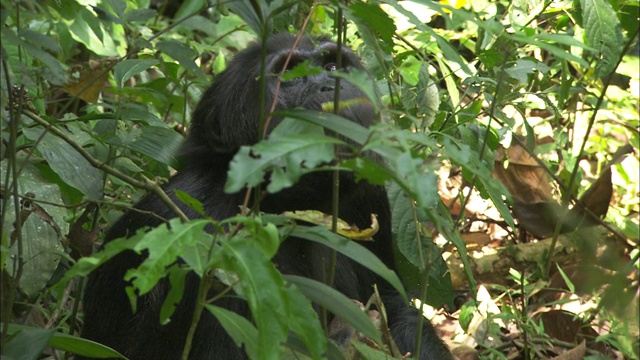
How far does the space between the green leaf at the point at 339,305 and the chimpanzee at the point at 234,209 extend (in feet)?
3.76

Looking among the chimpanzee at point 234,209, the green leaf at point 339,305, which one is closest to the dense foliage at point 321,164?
the green leaf at point 339,305

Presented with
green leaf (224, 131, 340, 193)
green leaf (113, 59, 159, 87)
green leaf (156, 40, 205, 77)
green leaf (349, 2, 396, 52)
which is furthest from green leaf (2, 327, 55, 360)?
green leaf (113, 59, 159, 87)

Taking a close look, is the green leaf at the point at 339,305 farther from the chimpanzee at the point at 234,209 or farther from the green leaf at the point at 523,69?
the green leaf at the point at 523,69

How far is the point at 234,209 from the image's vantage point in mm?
3535

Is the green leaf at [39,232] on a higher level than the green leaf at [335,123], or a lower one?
lower

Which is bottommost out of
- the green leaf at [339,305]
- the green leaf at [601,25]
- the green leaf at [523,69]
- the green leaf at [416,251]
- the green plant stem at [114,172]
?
the green leaf at [416,251]

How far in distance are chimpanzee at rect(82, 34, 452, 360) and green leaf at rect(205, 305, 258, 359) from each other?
47.9 inches

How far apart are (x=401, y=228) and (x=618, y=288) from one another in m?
1.11

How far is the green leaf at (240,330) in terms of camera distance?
2023 mm

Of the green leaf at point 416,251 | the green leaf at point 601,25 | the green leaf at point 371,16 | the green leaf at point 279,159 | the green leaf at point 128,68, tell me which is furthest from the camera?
the green leaf at point 128,68

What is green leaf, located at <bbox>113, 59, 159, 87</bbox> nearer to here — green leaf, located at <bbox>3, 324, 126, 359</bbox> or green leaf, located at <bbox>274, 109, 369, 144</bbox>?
green leaf, located at <bbox>3, 324, 126, 359</bbox>

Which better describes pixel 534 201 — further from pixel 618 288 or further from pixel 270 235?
pixel 270 235

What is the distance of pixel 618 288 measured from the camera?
6.73ft

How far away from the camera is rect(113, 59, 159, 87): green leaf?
11.5ft
